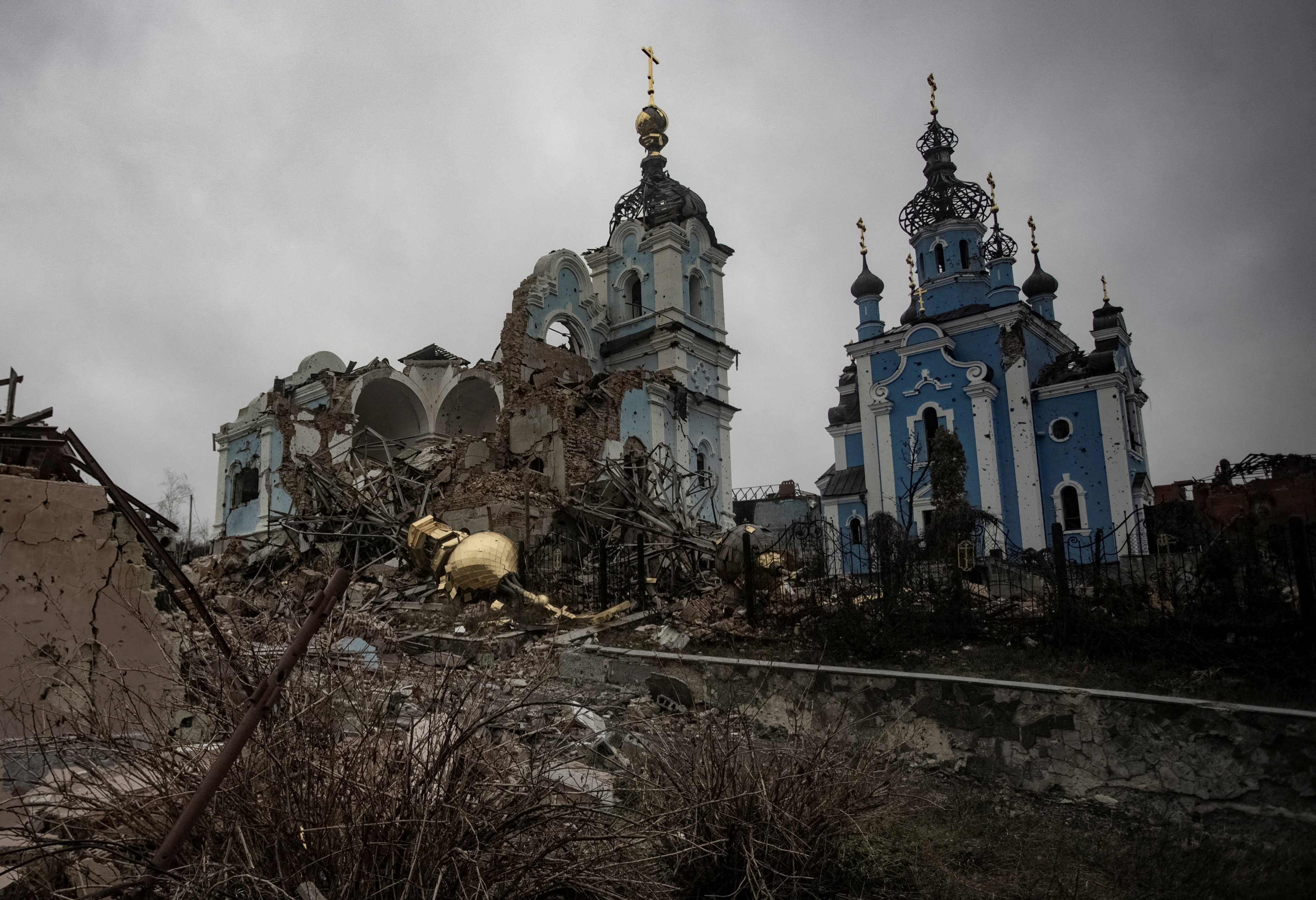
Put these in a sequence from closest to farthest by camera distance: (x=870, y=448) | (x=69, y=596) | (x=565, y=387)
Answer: (x=69, y=596) < (x=565, y=387) < (x=870, y=448)

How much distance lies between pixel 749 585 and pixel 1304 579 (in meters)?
5.20

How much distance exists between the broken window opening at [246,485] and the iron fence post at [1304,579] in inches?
1162

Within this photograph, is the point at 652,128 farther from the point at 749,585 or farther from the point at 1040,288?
the point at 749,585

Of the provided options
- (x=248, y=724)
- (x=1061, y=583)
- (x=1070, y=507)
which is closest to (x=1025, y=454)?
(x=1070, y=507)

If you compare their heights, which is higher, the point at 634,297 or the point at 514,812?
the point at 634,297

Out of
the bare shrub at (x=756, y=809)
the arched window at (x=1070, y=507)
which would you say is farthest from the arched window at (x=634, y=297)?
the bare shrub at (x=756, y=809)

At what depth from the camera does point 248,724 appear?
2209 mm

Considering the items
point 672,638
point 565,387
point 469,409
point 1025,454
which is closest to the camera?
point 672,638

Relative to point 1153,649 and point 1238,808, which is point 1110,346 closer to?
point 1153,649

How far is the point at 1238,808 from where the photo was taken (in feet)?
17.1

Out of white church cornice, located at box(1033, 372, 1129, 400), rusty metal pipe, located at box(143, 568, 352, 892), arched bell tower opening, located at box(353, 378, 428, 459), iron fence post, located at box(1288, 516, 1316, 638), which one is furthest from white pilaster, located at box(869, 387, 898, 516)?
rusty metal pipe, located at box(143, 568, 352, 892)

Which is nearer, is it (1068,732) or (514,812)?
(514,812)

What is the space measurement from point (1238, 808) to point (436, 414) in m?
27.1

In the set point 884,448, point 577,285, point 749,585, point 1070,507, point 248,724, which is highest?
point 577,285
